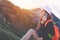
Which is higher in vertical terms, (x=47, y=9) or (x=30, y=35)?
(x=47, y=9)

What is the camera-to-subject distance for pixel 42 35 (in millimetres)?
1719

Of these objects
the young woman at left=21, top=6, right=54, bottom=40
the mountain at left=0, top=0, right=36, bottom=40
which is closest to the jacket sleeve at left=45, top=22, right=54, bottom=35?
the young woman at left=21, top=6, right=54, bottom=40

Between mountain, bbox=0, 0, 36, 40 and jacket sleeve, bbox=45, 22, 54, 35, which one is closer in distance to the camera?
mountain, bbox=0, 0, 36, 40

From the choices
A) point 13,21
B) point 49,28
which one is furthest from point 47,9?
point 13,21

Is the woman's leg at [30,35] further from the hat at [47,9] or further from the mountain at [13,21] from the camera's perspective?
the hat at [47,9]

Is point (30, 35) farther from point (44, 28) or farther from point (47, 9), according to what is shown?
point (47, 9)

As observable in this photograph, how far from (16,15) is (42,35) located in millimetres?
247

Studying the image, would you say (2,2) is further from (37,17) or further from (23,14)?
(37,17)

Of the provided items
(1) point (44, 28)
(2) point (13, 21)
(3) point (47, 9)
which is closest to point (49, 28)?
(1) point (44, 28)

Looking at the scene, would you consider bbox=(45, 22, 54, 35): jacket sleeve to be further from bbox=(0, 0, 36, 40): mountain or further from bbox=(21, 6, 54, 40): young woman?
bbox=(0, 0, 36, 40): mountain

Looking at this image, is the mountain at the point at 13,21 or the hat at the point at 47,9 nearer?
the mountain at the point at 13,21

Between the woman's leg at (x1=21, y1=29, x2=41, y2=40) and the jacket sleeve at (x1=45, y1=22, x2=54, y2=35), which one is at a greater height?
the jacket sleeve at (x1=45, y1=22, x2=54, y2=35)

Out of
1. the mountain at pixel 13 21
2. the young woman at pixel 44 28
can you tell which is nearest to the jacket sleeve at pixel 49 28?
the young woman at pixel 44 28

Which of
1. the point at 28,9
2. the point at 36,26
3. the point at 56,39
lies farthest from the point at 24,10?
the point at 56,39
